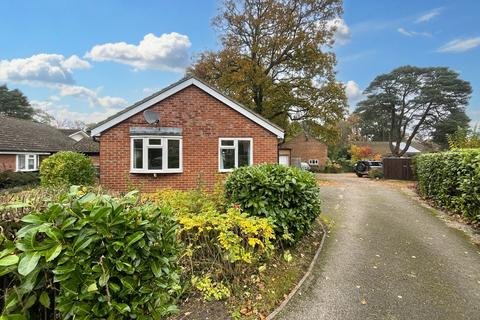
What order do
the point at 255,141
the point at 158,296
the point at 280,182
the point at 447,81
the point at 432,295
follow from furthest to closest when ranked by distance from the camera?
the point at 447,81 → the point at 255,141 → the point at 280,182 → the point at 432,295 → the point at 158,296

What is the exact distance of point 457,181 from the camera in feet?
27.7

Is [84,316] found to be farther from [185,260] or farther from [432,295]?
[432,295]

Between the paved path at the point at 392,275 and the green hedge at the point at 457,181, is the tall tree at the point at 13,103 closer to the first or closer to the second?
the paved path at the point at 392,275

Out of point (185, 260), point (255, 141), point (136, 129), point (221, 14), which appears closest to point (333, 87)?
point (221, 14)

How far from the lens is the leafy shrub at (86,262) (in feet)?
5.41

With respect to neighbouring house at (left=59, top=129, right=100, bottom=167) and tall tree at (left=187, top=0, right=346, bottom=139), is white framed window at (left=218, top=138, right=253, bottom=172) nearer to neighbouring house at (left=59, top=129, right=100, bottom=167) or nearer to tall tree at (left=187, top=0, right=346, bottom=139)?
tall tree at (left=187, top=0, right=346, bottom=139)

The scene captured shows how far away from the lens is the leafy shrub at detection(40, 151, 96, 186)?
1000cm

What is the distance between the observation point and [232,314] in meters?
3.51

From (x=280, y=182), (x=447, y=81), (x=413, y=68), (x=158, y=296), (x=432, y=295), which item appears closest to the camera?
(x=158, y=296)

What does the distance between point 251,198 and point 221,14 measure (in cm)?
2249

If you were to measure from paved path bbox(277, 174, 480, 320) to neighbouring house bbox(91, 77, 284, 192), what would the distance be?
5511mm

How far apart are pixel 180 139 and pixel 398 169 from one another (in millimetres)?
19582

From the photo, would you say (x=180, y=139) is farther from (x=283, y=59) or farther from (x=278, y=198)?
(x=283, y=59)

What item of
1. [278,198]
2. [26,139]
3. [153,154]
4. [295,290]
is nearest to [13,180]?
[153,154]
